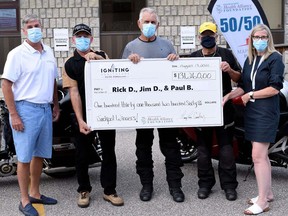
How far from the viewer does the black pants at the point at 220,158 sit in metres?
5.18

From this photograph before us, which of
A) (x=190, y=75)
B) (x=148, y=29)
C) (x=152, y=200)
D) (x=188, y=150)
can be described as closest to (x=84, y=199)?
(x=152, y=200)

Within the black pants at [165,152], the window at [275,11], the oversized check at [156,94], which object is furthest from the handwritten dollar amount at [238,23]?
the window at [275,11]

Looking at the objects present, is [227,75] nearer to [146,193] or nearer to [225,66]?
[225,66]

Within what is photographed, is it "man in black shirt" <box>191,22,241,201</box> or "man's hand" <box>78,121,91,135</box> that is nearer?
"man's hand" <box>78,121,91,135</box>

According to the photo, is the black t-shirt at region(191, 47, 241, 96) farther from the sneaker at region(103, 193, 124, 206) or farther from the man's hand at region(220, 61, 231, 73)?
the sneaker at region(103, 193, 124, 206)

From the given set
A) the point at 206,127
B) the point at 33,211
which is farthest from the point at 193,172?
the point at 33,211

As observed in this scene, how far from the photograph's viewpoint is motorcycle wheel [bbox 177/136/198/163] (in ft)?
21.1

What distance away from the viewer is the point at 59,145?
219 inches

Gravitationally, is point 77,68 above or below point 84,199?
above

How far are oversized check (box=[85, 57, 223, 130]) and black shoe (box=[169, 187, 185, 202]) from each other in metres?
0.68

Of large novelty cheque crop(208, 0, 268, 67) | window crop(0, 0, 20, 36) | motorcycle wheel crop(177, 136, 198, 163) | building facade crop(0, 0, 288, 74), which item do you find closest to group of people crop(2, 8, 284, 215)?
motorcycle wheel crop(177, 136, 198, 163)

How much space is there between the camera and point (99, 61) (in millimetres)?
4895

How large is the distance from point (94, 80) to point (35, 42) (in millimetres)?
668

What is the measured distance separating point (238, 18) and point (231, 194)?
2.87m
